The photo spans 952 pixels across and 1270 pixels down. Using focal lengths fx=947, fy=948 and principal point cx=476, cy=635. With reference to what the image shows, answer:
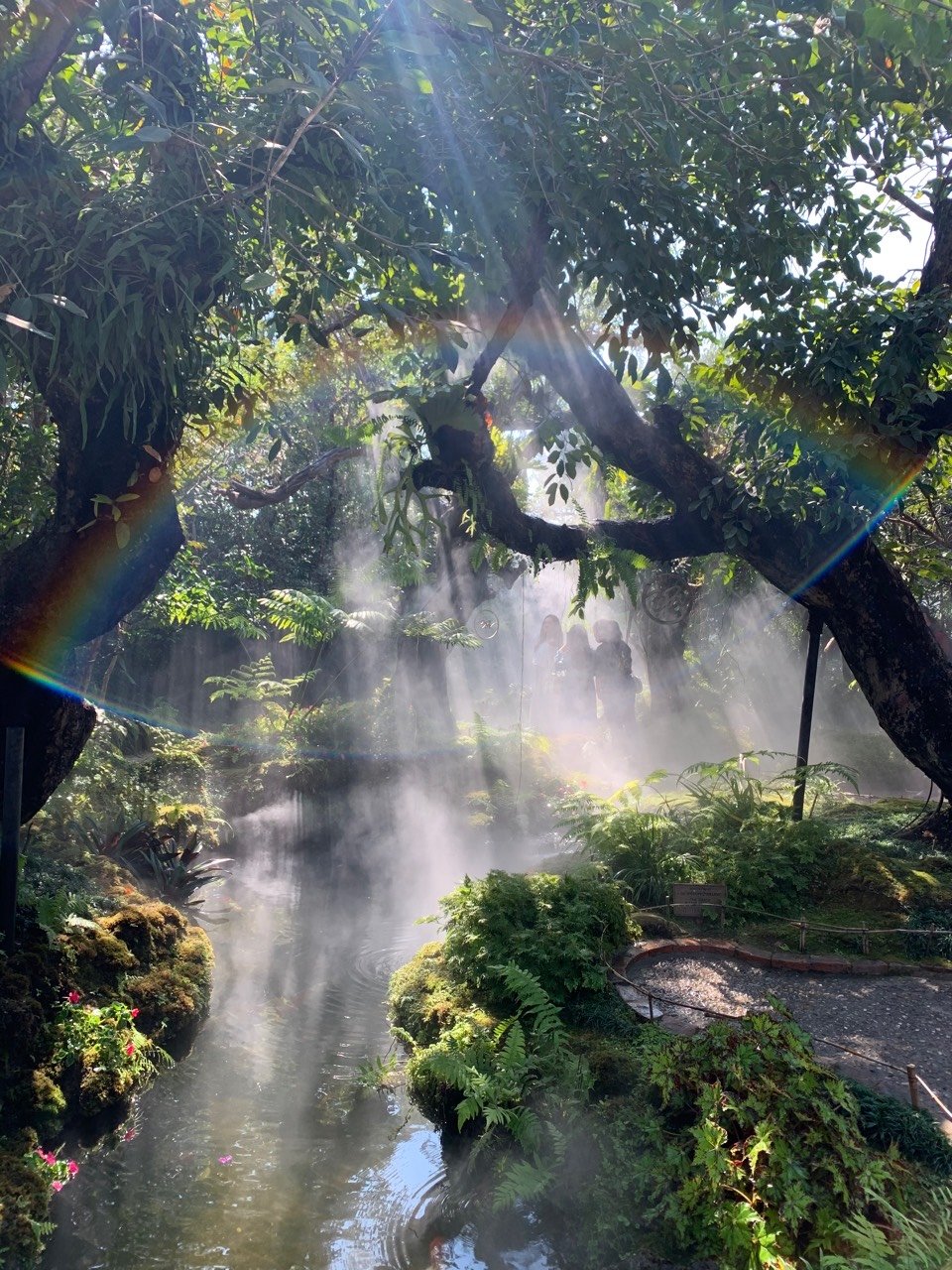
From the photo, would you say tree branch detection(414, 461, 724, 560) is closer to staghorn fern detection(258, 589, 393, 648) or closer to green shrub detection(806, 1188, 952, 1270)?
green shrub detection(806, 1188, 952, 1270)

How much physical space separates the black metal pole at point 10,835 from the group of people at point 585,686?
664 inches

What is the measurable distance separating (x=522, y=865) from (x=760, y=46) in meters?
9.86

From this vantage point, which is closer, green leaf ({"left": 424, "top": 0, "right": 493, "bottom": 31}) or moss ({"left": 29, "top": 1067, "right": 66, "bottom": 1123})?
green leaf ({"left": 424, "top": 0, "right": 493, "bottom": 31})

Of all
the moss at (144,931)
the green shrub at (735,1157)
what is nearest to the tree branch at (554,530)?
the moss at (144,931)

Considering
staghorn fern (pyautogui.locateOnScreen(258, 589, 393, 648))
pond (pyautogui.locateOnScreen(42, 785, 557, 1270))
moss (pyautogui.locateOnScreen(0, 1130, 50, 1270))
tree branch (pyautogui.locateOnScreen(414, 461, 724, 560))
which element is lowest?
pond (pyautogui.locateOnScreen(42, 785, 557, 1270))

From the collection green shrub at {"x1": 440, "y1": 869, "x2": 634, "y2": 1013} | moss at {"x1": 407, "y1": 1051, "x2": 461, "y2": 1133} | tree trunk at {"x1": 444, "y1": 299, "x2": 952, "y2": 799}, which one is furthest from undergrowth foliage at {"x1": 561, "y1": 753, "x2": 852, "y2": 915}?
moss at {"x1": 407, "y1": 1051, "x2": 461, "y2": 1133}

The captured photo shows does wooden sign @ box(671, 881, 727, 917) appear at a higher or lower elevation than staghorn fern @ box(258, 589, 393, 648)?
lower

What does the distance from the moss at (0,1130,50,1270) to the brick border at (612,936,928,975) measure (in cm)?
365

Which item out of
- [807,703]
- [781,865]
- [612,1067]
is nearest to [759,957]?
[781,865]

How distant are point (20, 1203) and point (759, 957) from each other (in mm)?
4919

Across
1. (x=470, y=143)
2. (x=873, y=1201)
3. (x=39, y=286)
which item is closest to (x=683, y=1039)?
(x=873, y=1201)

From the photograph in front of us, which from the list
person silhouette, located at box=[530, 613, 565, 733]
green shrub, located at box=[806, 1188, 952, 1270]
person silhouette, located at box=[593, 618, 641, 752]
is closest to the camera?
green shrub, located at box=[806, 1188, 952, 1270]

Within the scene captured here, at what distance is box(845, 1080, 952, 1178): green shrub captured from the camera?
3918 millimetres

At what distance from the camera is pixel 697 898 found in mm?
7664
